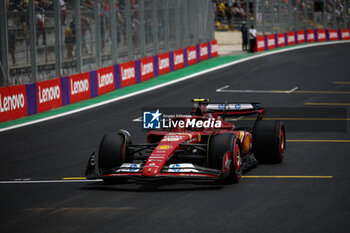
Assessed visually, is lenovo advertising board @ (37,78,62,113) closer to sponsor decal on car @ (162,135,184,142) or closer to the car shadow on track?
the car shadow on track

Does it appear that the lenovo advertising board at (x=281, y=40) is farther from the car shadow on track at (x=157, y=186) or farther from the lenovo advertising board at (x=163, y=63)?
the car shadow on track at (x=157, y=186)

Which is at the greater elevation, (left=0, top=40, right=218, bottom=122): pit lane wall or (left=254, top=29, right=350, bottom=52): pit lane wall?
(left=254, top=29, right=350, bottom=52): pit lane wall

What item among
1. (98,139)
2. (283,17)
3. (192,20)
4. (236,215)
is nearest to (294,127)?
(98,139)

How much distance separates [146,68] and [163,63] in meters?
2.29

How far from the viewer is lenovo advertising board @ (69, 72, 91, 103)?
24.8 m

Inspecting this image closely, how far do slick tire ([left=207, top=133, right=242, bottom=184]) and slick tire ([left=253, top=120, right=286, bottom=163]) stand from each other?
1.61 metres

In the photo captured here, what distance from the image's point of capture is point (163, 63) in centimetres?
3366

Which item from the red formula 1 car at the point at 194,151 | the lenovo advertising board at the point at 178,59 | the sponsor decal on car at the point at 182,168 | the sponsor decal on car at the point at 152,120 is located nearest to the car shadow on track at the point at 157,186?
the red formula 1 car at the point at 194,151

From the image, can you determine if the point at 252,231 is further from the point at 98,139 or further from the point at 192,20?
the point at 192,20

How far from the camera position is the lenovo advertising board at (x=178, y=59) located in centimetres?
3516

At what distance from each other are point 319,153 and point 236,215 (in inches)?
221

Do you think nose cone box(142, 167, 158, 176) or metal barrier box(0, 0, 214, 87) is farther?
metal barrier box(0, 0, 214, 87)

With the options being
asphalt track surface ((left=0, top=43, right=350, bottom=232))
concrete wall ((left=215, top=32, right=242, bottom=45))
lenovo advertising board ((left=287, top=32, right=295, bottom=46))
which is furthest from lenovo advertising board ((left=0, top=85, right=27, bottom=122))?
concrete wall ((left=215, top=32, right=242, bottom=45))

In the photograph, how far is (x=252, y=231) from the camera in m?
8.55
